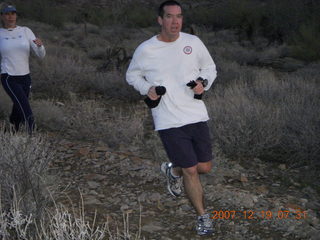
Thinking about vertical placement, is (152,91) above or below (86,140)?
above

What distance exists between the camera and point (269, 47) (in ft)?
65.8

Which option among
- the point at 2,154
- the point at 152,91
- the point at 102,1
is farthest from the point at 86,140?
the point at 102,1

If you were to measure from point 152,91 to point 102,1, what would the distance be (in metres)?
43.9

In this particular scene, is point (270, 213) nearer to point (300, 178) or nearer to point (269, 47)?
point (300, 178)

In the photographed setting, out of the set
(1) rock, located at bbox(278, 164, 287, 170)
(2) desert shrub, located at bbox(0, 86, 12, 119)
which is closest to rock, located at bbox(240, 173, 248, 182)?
(1) rock, located at bbox(278, 164, 287, 170)

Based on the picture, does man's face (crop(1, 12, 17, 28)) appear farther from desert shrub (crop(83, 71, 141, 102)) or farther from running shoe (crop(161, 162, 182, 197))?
desert shrub (crop(83, 71, 141, 102))

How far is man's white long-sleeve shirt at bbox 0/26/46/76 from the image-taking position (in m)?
6.79

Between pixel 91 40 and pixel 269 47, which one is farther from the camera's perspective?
pixel 91 40

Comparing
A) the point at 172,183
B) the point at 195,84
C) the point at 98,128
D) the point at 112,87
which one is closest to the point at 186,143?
the point at 195,84

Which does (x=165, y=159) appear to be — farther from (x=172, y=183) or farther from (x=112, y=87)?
(x=112, y=87)

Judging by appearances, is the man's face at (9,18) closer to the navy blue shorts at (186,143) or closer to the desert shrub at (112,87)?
the navy blue shorts at (186,143)

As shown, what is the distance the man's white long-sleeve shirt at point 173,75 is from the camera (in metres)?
4.48
